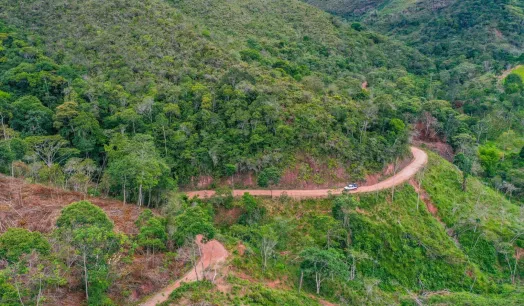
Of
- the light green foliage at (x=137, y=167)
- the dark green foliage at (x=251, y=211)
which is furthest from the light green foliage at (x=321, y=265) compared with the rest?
the light green foliage at (x=137, y=167)

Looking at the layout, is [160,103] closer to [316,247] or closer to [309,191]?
[309,191]

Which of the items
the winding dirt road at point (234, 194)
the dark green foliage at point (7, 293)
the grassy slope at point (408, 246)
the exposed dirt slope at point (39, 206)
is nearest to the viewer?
the dark green foliage at point (7, 293)

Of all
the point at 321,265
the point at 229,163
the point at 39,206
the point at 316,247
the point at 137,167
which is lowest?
the point at 321,265

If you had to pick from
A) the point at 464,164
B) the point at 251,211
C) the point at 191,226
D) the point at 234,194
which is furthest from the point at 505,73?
the point at 191,226

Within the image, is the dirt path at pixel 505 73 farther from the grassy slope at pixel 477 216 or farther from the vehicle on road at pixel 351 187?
the vehicle on road at pixel 351 187

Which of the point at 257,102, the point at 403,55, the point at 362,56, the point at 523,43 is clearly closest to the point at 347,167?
the point at 257,102

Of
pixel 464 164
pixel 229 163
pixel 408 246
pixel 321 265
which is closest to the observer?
pixel 321 265
